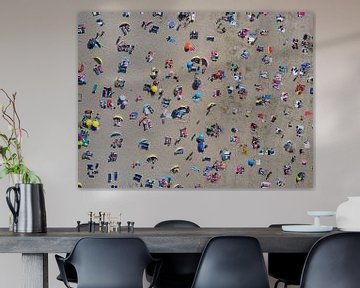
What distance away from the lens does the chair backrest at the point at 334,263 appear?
136 inches

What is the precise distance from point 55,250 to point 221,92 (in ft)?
8.54

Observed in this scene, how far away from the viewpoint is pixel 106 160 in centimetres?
572

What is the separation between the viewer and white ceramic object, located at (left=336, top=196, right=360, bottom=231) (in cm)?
383

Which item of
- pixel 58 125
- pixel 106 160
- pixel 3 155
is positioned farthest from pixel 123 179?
pixel 3 155

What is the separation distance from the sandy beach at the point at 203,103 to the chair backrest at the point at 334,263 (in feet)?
7.56

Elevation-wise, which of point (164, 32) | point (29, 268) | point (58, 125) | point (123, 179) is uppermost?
point (164, 32)

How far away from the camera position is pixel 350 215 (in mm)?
3846

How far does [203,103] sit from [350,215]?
2.18 metres

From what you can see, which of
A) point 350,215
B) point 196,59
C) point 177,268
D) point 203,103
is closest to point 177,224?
point 177,268

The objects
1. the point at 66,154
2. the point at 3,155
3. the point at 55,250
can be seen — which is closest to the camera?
the point at 55,250

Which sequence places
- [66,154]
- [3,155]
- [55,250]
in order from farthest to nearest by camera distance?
[66,154] < [3,155] < [55,250]

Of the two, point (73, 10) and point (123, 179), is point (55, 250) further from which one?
point (73, 10)

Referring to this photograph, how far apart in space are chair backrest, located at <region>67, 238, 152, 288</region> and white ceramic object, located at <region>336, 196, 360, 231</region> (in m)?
1.09

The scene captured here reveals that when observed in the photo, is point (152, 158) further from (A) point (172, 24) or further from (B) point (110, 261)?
(B) point (110, 261)
